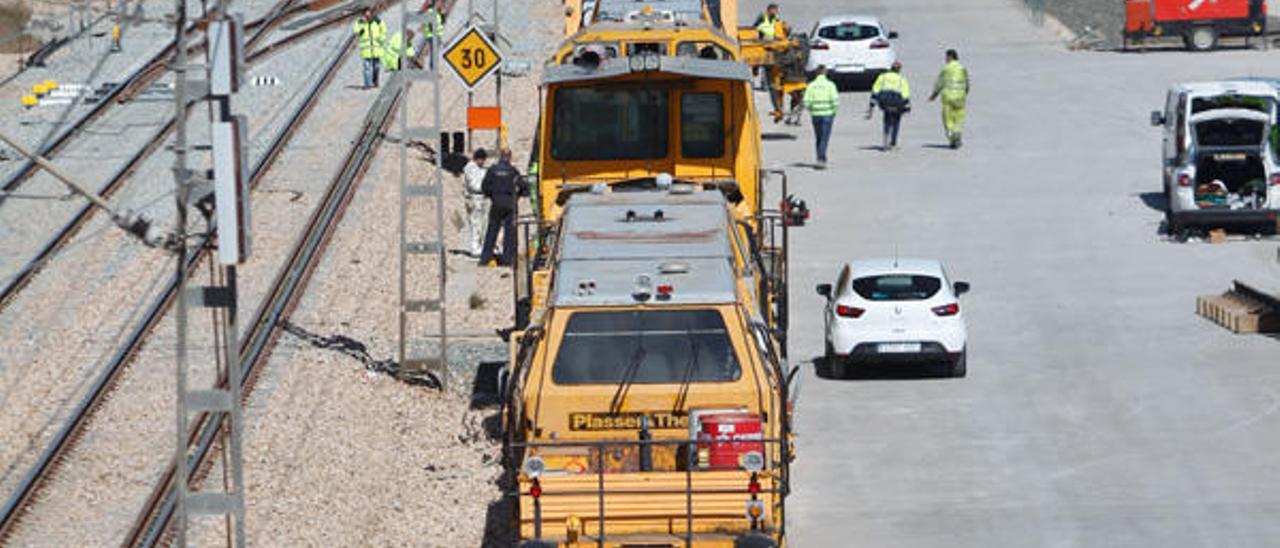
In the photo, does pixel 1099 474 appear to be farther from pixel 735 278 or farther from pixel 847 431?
pixel 735 278

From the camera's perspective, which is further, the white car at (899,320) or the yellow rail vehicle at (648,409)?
the white car at (899,320)

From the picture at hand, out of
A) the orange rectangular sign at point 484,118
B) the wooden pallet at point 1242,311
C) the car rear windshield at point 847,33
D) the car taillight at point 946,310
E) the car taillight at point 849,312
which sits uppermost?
the car rear windshield at point 847,33

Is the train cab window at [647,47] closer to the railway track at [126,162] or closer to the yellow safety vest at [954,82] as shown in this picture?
the railway track at [126,162]

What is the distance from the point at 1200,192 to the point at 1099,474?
42.4 ft

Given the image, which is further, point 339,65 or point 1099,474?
point 339,65

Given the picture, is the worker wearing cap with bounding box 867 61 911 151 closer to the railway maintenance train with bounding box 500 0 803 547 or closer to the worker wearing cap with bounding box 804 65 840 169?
the worker wearing cap with bounding box 804 65 840 169

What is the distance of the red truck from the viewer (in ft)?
183

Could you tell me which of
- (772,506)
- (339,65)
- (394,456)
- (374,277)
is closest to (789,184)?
(374,277)

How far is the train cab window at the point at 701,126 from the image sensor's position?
86.6 feet

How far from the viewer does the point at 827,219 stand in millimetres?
38062

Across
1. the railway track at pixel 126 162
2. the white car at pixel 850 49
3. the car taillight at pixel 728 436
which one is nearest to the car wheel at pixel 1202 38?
the white car at pixel 850 49

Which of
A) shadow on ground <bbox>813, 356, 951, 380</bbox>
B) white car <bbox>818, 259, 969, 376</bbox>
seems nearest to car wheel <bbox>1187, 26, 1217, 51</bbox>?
white car <bbox>818, 259, 969, 376</bbox>

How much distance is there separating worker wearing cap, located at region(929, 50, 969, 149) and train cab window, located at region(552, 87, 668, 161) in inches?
654

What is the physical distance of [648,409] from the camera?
19.1 m
